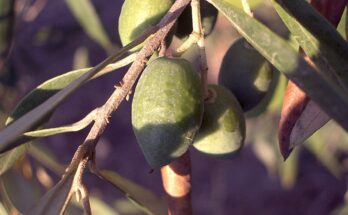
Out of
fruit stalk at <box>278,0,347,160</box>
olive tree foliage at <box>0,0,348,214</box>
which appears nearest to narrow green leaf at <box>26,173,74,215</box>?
olive tree foliage at <box>0,0,348,214</box>

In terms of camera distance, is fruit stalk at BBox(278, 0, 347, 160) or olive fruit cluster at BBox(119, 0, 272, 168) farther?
fruit stalk at BBox(278, 0, 347, 160)

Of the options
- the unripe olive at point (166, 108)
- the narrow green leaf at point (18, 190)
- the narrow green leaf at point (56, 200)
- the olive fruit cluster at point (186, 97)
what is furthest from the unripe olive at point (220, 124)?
the narrow green leaf at point (18, 190)

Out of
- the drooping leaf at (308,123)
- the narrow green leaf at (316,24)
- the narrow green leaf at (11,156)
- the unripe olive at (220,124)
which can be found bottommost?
the drooping leaf at (308,123)

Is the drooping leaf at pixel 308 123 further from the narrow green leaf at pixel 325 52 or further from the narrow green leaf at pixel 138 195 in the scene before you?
the narrow green leaf at pixel 138 195

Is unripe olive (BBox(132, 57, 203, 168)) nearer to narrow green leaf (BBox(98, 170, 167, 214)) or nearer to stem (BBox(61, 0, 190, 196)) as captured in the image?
stem (BBox(61, 0, 190, 196))

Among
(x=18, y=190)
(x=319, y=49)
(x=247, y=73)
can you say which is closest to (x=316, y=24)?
(x=319, y=49)

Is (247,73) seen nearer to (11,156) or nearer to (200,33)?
(200,33)
